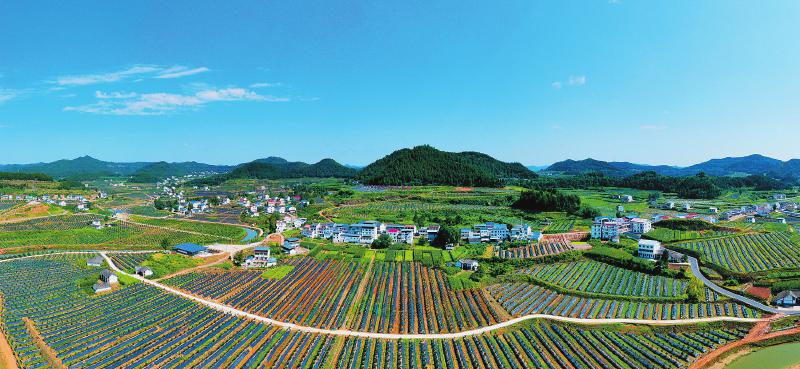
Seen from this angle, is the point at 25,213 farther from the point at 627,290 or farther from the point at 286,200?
the point at 627,290

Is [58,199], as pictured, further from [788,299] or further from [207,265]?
[788,299]

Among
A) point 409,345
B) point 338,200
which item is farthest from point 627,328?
point 338,200

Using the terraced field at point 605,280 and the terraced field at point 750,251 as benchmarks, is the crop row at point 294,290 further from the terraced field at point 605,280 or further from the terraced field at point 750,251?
the terraced field at point 750,251

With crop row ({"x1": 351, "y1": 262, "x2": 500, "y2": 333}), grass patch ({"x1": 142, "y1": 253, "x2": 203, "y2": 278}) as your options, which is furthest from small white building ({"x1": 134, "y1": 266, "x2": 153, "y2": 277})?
crop row ({"x1": 351, "y1": 262, "x2": 500, "y2": 333})

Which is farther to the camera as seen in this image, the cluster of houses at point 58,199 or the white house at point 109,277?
the cluster of houses at point 58,199

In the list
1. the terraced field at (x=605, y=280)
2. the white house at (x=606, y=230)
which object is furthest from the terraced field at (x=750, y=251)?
the white house at (x=606, y=230)

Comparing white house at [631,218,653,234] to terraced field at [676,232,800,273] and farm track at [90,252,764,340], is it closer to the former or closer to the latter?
terraced field at [676,232,800,273]

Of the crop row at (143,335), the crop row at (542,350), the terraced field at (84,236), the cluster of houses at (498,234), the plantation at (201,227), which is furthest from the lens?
the plantation at (201,227)

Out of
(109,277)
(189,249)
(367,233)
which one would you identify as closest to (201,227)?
(189,249)
